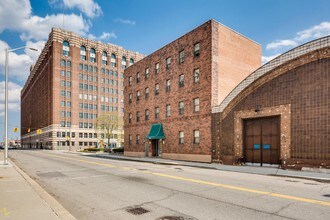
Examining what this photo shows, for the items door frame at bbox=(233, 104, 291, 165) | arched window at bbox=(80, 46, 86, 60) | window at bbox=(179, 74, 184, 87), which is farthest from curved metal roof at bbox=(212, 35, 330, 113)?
arched window at bbox=(80, 46, 86, 60)

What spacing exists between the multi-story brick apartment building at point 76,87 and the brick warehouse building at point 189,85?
45347 mm

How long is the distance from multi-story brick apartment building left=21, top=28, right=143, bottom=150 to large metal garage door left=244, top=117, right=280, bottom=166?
59.7 m

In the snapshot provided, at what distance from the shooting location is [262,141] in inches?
786

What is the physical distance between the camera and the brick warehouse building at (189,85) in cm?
2462

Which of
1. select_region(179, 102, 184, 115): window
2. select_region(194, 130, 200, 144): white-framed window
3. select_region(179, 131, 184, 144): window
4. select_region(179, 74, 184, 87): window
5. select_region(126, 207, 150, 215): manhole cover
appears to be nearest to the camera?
select_region(126, 207, 150, 215): manhole cover

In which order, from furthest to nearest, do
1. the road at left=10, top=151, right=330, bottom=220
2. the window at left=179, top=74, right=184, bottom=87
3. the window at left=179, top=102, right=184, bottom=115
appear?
the window at left=179, top=74, right=184, bottom=87 → the window at left=179, top=102, right=184, bottom=115 → the road at left=10, top=151, right=330, bottom=220

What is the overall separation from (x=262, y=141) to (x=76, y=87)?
7564 cm

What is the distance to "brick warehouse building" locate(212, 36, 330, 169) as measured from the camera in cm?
1614

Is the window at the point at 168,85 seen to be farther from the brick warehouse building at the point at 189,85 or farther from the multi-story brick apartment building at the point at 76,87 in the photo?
the multi-story brick apartment building at the point at 76,87

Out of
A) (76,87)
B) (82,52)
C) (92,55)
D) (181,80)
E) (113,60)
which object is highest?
(82,52)

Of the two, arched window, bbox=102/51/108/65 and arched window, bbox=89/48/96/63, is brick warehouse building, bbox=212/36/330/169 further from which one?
arched window, bbox=102/51/108/65

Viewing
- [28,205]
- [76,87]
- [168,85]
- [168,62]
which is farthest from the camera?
[76,87]

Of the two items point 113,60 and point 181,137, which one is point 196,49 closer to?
point 181,137

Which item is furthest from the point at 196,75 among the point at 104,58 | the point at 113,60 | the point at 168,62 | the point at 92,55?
the point at 113,60
